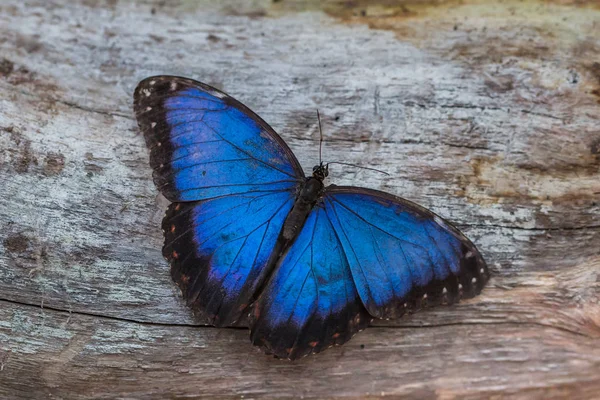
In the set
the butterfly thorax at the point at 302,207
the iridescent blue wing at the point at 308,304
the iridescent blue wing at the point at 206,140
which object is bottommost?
the iridescent blue wing at the point at 308,304

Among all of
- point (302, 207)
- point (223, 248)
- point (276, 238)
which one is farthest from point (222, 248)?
point (302, 207)

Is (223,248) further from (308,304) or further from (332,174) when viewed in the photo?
(332,174)

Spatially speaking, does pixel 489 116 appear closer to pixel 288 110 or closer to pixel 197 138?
pixel 288 110

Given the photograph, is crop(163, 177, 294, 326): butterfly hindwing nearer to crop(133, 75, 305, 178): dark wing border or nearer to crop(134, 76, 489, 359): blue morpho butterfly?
crop(134, 76, 489, 359): blue morpho butterfly

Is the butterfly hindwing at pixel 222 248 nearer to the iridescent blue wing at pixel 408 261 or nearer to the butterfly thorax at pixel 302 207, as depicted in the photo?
the butterfly thorax at pixel 302 207

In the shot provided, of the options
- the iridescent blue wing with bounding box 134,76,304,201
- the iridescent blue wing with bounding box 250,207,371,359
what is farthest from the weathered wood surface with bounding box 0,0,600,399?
the iridescent blue wing with bounding box 134,76,304,201

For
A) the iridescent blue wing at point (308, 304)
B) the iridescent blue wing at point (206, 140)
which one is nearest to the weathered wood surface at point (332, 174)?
the iridescent blue wing at point (308, 304)
